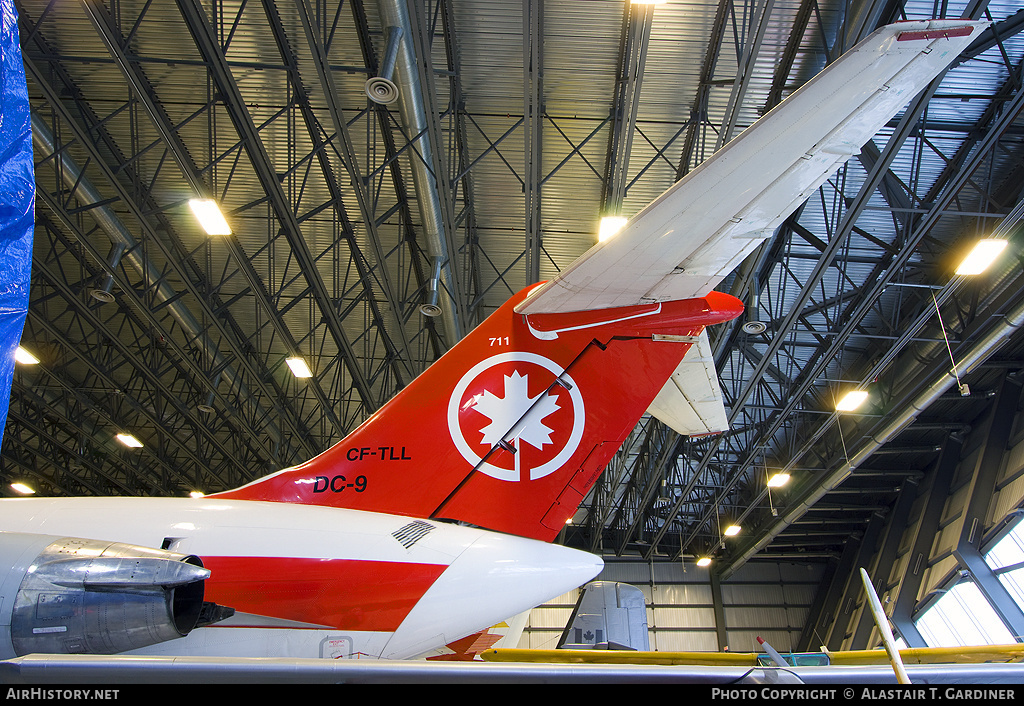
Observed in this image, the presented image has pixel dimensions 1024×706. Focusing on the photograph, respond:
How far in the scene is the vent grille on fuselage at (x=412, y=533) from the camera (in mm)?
4090

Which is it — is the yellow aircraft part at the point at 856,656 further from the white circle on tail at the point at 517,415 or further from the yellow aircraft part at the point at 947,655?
the white circle on tail at the point at 517,415

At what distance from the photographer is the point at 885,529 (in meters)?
25.2

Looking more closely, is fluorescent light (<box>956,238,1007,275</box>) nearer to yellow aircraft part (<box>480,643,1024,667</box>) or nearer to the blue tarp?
yellow aircraft part (<box>480,643,1024,667</box>)

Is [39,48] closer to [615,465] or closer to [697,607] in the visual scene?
[615,465]

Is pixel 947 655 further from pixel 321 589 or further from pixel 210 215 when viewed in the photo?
pixel 210 215

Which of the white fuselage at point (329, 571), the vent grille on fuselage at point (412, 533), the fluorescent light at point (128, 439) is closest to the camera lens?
the white fuselage at point (329, 571)

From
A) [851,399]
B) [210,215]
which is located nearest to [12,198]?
[210,215]

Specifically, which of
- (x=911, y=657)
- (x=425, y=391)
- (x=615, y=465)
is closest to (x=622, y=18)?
(x=425, y=391)

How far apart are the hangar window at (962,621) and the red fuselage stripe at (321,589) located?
19245mm

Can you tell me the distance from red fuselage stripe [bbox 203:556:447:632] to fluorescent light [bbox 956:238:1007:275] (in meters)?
11.2

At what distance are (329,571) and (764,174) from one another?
353 centimetres

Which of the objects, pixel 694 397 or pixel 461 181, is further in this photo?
pixel 461 181

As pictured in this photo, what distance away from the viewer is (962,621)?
18547 mm

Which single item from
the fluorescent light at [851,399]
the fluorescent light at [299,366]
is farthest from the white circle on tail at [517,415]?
the fluorescent light at [851,399]
